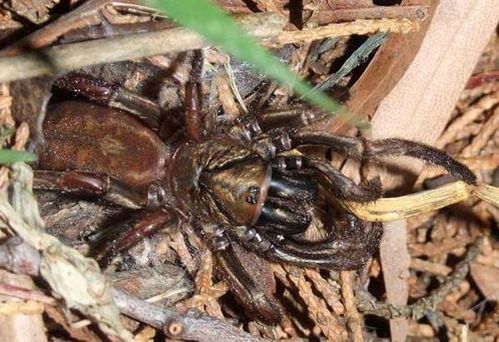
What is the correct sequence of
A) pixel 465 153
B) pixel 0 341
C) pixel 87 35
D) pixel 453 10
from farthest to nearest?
pixel 465 153 < pixel 453 10 < pixel 87 35 < pixel 0 341

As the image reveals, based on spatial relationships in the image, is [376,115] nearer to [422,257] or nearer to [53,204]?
[422,257]

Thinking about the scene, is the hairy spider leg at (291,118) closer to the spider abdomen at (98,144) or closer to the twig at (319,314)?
the spider abdomen at (98,144)

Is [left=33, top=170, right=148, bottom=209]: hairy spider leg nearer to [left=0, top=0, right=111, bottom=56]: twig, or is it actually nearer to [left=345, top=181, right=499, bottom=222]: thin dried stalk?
[left=0, top=0, right=111, bottom=56]: twig

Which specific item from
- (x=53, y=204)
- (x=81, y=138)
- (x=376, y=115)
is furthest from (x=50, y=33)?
(x=376, y=115)

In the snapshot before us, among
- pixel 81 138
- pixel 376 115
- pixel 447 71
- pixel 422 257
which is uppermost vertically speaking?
pixel 447 71

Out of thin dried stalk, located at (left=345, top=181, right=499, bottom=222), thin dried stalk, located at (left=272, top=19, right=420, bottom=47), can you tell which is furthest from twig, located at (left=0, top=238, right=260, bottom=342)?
thin dried stalk, located at (left=272, top=19, right=420, bottom=47)

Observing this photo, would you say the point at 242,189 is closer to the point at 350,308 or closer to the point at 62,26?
the point at 350,308

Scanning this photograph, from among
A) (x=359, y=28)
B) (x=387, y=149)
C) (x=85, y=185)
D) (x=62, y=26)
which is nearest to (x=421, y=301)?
(x=387, y=149)
